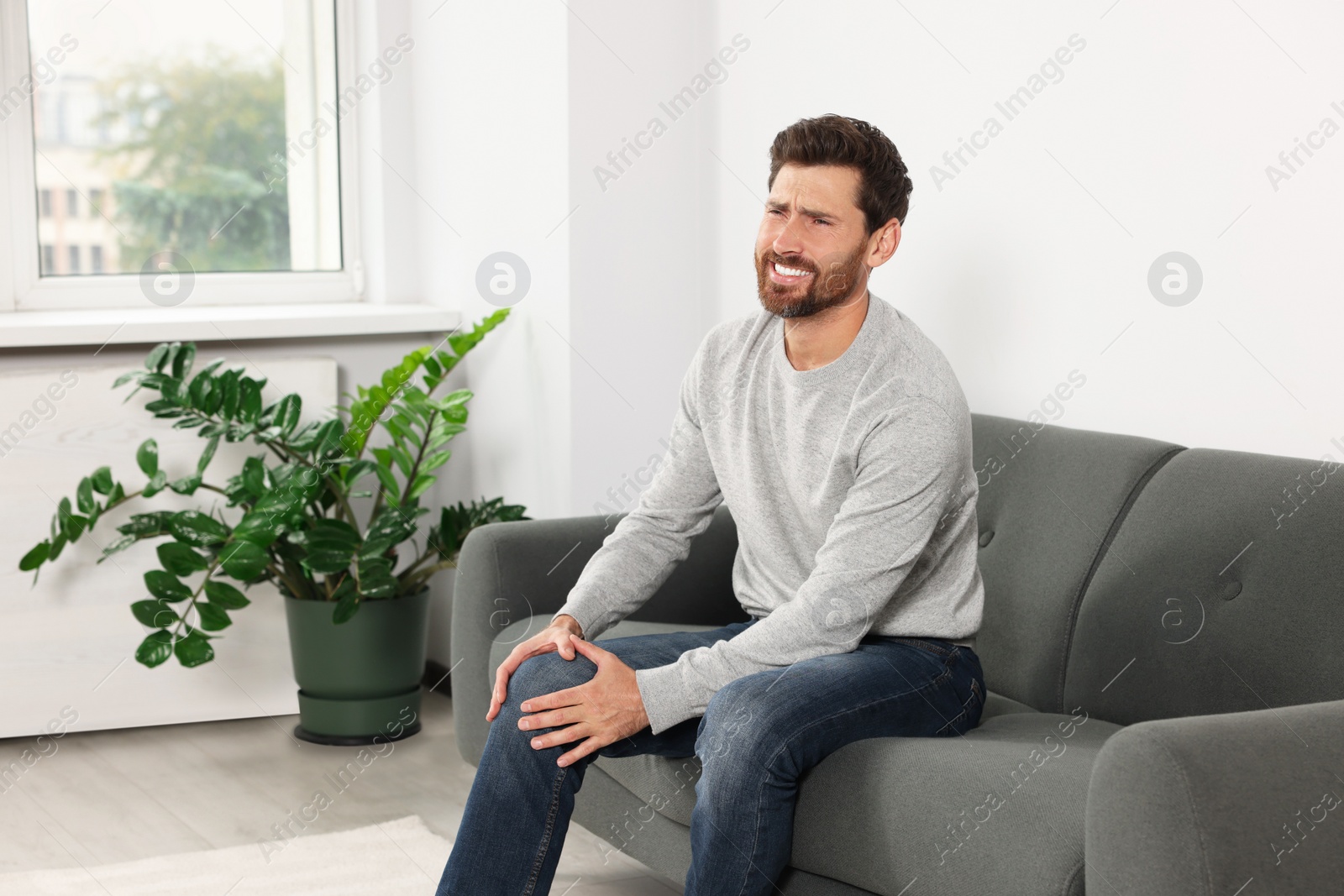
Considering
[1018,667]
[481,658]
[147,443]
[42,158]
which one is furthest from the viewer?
[42,158]

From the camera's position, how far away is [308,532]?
2.74m

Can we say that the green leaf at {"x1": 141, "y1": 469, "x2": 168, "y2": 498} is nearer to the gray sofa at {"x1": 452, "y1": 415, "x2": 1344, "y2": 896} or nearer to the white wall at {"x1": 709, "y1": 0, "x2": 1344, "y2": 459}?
the gray sofa at {"x1": 452, "y1": 415, "x2": 1344, "y2": 896}

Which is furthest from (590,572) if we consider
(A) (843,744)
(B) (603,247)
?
A: (B) (603,247)

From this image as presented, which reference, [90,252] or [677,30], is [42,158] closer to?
[90,252]

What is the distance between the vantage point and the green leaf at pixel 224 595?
2.75 metres

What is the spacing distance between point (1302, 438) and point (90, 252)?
277 cm

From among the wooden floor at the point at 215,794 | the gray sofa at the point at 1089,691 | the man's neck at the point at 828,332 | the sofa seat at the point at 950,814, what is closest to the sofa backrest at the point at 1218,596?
the gray sofa at the point at 1089,691

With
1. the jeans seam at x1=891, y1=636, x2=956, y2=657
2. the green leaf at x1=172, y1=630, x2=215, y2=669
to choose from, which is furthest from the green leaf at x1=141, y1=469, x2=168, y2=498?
the jeans seam at x1=891, y1=636, x2=956, y2=657

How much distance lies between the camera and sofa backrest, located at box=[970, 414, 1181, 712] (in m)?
1.87

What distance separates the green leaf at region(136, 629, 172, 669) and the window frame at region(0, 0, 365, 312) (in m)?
1.01

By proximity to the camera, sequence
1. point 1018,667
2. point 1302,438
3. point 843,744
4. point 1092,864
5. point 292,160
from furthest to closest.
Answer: point 292,160, point 1018,667, point 1302,438, point 843,744, point 1092,864

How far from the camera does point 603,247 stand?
9.29 ft

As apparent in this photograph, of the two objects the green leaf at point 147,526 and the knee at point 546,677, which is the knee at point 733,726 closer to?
the knee at point 546,677

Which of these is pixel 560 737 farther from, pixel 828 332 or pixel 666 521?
pixel 828 332
